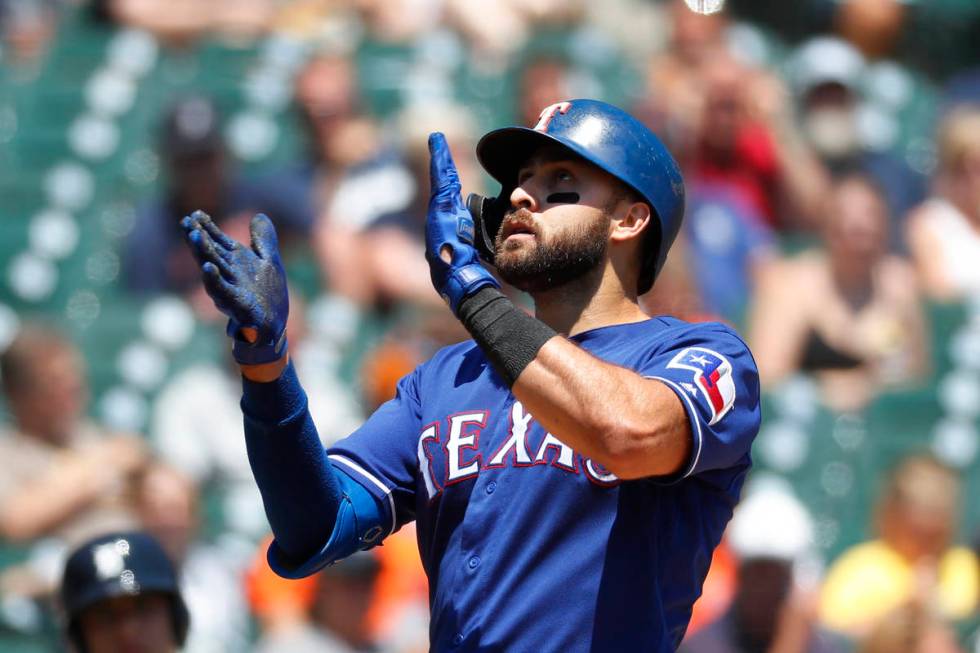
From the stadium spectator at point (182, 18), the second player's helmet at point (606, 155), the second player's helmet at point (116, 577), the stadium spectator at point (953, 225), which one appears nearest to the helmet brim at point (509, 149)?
the second player's helmet at point (606, 155)

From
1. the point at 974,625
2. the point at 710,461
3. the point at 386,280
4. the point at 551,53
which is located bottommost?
the point at 974,625

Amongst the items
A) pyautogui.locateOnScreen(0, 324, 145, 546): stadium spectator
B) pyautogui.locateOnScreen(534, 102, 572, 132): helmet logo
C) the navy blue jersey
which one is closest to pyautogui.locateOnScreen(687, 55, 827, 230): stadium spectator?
pyautogui.locateOnScreen(0, 324, 145, 546): stadium spectator

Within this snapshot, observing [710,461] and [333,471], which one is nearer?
[710,461]

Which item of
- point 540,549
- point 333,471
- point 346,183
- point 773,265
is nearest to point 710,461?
point 540,549

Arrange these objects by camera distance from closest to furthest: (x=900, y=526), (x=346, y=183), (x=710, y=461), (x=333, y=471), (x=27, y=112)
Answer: (x=710, y=461) < (x=333, y=471) < (x=900, y=526) < (x=346, y=183) < (x=27, y=112)

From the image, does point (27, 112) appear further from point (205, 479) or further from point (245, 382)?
point (245, 382)

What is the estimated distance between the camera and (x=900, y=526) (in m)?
6.01

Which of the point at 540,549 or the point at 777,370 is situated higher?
the point at 540,549

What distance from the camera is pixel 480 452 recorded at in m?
2.82

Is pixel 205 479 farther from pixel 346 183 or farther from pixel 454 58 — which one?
pixel 454 58

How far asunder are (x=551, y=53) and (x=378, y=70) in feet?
3.30

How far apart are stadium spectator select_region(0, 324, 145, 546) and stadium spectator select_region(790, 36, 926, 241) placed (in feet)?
13.2

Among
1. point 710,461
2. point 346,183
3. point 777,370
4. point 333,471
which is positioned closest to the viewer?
point 710,461

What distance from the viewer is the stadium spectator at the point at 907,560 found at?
228 inches
